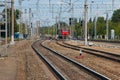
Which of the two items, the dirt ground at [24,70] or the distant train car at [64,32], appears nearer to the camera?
the dirt ground at [24,70]

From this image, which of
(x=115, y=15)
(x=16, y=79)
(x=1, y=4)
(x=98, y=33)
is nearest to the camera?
(x=16, y=79)

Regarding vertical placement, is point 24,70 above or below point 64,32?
below

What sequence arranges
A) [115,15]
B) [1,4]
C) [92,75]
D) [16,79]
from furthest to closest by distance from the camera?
[115,15]
[1,4]
[92,75]
[16,79]

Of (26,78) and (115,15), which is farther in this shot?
A: (115,15)

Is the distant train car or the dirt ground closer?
the dirt ground

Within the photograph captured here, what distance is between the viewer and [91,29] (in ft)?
531

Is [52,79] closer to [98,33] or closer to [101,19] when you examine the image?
[98,33]

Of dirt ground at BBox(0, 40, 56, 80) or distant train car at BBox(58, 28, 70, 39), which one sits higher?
distant train car at BBox(58, 28, 70, 39)

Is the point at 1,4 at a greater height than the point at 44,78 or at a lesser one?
greater

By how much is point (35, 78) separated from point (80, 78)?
2134mm

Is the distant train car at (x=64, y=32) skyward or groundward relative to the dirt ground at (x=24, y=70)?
skyward

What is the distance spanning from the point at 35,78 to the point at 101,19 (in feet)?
568

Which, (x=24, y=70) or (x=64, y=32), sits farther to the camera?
(x=64, y=32)

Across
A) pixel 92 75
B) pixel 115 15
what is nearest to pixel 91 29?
pixel 115 15
